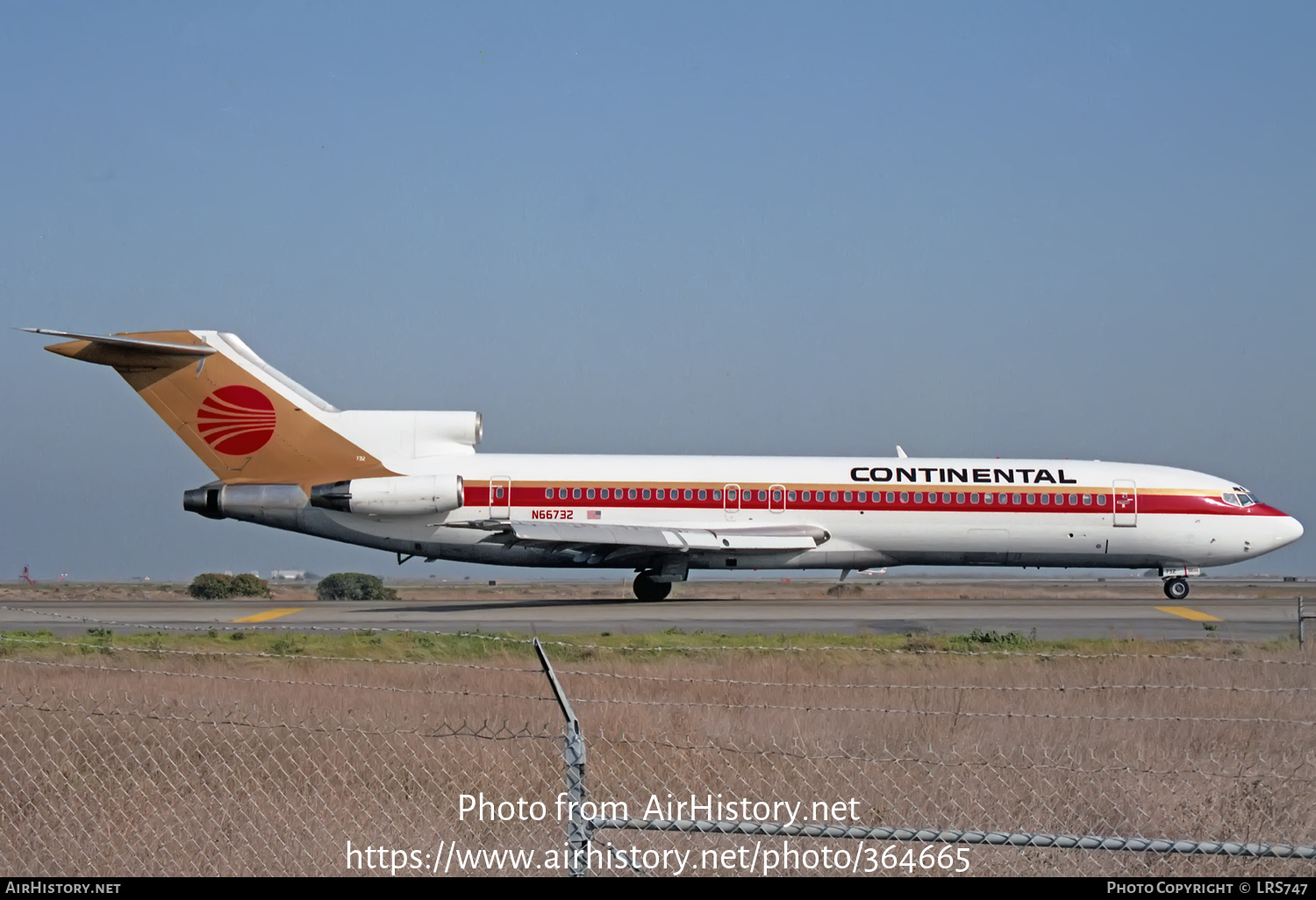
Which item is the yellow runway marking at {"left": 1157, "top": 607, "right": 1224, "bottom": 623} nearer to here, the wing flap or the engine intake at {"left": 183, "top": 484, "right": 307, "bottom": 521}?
the wing flap

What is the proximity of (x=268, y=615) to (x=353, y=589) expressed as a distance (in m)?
18.7

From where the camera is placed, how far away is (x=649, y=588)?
3075cm

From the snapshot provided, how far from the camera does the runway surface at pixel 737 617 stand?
2177 cm

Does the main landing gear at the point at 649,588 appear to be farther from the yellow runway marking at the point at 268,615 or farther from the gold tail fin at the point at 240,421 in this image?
the yellow runway marking at the point at 268,615

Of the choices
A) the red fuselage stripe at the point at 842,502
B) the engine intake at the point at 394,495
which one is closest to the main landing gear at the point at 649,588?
the red fuselage stripe at the point at 842,502

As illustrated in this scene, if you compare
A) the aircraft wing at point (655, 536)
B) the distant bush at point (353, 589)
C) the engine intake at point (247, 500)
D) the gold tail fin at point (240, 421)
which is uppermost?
the gold tail fin at point (240, 421)

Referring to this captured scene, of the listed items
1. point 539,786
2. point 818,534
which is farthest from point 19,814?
point 818,534

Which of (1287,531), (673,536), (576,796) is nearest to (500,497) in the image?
(673,536)

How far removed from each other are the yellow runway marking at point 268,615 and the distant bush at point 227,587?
1311 cm

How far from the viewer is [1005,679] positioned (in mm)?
13695

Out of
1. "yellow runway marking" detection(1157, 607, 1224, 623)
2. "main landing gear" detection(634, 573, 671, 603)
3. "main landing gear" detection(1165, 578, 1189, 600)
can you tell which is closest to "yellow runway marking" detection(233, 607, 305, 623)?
"main landing gear" detection(634, 573, 671, 603)

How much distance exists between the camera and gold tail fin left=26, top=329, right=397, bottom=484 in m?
29.4

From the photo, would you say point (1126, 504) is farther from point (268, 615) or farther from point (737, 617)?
point (268, 615)
